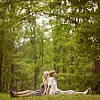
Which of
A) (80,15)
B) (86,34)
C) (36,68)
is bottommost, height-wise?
(36,68)

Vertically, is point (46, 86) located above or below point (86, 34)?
below

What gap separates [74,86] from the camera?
2075 centimetres

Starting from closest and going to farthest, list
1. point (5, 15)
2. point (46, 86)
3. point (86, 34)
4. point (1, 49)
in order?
1. point (46, 86)
2. point (86, 34)
3. point (5, 15)
4. point (1, 49)

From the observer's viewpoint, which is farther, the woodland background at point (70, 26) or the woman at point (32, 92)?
the woodland background at point (70, 26)

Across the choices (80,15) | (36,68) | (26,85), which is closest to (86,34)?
(80,15)

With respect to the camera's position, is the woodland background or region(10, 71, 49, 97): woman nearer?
region(10, 71, 49, 97): woman

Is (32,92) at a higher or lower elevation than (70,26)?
lower

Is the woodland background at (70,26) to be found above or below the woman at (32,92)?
above

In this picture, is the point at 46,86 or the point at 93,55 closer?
the point at 46,86

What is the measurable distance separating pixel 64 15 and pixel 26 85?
27652 mm

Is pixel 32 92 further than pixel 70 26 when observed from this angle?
No

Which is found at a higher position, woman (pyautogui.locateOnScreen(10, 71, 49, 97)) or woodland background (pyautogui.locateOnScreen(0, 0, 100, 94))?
woodland background (pyautogui.locateOnScreen(0, 0, 100, 94))

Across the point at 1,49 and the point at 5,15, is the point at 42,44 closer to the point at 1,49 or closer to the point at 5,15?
the point at 1,49

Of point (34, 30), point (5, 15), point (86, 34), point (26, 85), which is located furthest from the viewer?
point (26, 85)
